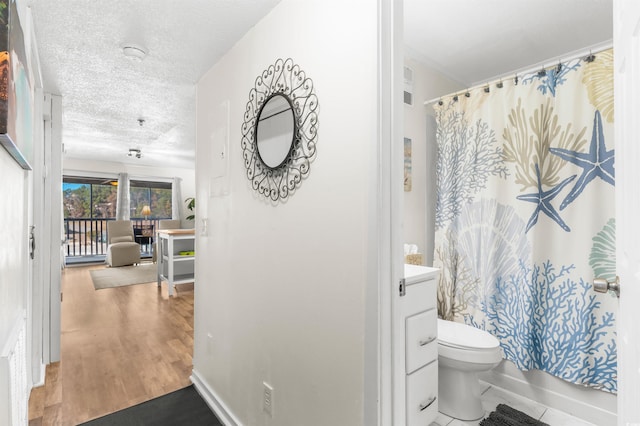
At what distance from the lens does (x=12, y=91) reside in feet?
A: 3.01

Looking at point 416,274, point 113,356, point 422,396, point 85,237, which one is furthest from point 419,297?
point 85,237

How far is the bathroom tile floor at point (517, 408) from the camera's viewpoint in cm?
185

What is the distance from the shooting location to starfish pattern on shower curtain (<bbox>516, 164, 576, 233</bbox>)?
1.93 m

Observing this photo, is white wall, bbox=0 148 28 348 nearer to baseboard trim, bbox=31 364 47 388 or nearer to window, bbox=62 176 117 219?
baseboard trim, bbox=31 364 47 388

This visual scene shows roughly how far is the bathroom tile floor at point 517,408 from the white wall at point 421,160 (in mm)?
956

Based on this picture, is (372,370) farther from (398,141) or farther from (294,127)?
(294,127)

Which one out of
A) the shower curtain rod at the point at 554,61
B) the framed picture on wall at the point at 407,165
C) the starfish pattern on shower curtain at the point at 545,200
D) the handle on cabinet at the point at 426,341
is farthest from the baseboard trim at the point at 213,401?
the shower curtain rod at the point at 554,61

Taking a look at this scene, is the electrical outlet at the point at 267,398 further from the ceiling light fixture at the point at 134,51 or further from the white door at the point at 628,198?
the ceiling light fixture at the point at 134,51

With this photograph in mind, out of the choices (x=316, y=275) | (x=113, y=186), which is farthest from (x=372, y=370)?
(x=113, y=186)

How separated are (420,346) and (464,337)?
1.70ft

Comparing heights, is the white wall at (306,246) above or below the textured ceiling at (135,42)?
below

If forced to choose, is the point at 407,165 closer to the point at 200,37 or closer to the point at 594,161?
the point at 594,161

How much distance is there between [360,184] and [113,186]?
854 cm

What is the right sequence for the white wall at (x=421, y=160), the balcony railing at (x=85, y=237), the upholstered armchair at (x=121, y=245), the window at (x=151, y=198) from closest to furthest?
1. the white wall at (x=421, y=160)
2. the upholstered armchair at (x=121, y=245)
3. the balcony railing at (x=85, y=237)
4. the window at (x=151, y=198)
